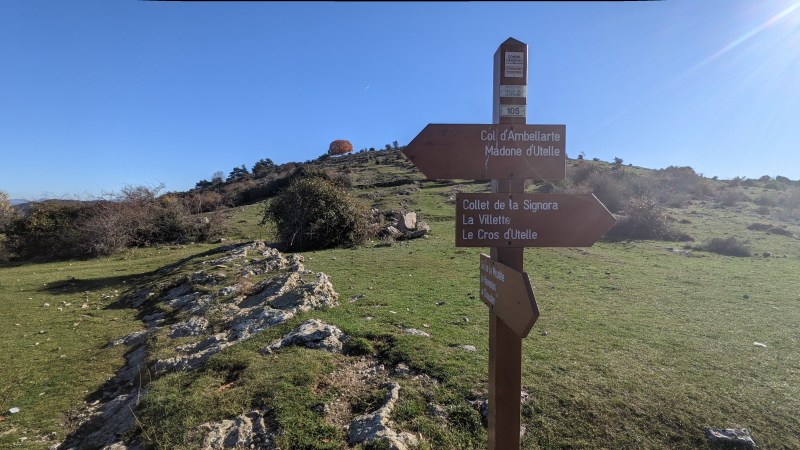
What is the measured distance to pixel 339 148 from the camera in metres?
85.6

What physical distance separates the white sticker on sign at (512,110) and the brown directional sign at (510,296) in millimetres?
1066

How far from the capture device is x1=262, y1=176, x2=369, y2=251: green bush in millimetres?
16594

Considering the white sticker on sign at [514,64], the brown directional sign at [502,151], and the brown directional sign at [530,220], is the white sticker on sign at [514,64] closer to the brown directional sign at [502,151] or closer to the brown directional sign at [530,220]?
the brown directional sign at [502,151]

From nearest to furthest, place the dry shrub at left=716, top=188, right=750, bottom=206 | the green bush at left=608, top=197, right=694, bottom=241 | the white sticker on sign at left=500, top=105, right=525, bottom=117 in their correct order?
the white sticker on sign at left=500, top=105, right=525, bottom=117, the green bush at left=608, top=197, right=694, bottom=241, the dry shrub at left=716, top=188, right=750, bottom=206

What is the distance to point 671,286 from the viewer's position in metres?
10.6

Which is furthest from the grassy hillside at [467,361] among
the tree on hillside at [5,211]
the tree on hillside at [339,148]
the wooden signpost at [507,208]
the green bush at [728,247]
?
the tree on hillside at [339,148]

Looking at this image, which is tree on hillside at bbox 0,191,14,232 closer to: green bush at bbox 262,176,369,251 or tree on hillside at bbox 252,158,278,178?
green bush at bbox 262,176,369,251

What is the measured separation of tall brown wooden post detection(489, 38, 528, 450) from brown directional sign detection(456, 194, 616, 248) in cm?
12

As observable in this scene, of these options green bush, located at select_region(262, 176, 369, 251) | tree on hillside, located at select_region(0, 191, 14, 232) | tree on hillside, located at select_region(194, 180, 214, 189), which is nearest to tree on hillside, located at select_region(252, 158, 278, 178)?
tree on hillside, located at select_region(194, 180, 214, 189)

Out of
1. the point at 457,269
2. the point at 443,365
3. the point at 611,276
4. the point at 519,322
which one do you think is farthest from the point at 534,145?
the point at 611,276

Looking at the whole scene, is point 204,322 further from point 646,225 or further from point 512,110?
point 646,225

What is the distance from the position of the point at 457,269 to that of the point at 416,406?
304 inches

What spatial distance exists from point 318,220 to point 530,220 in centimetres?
1416

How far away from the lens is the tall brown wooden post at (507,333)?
2.92 m
